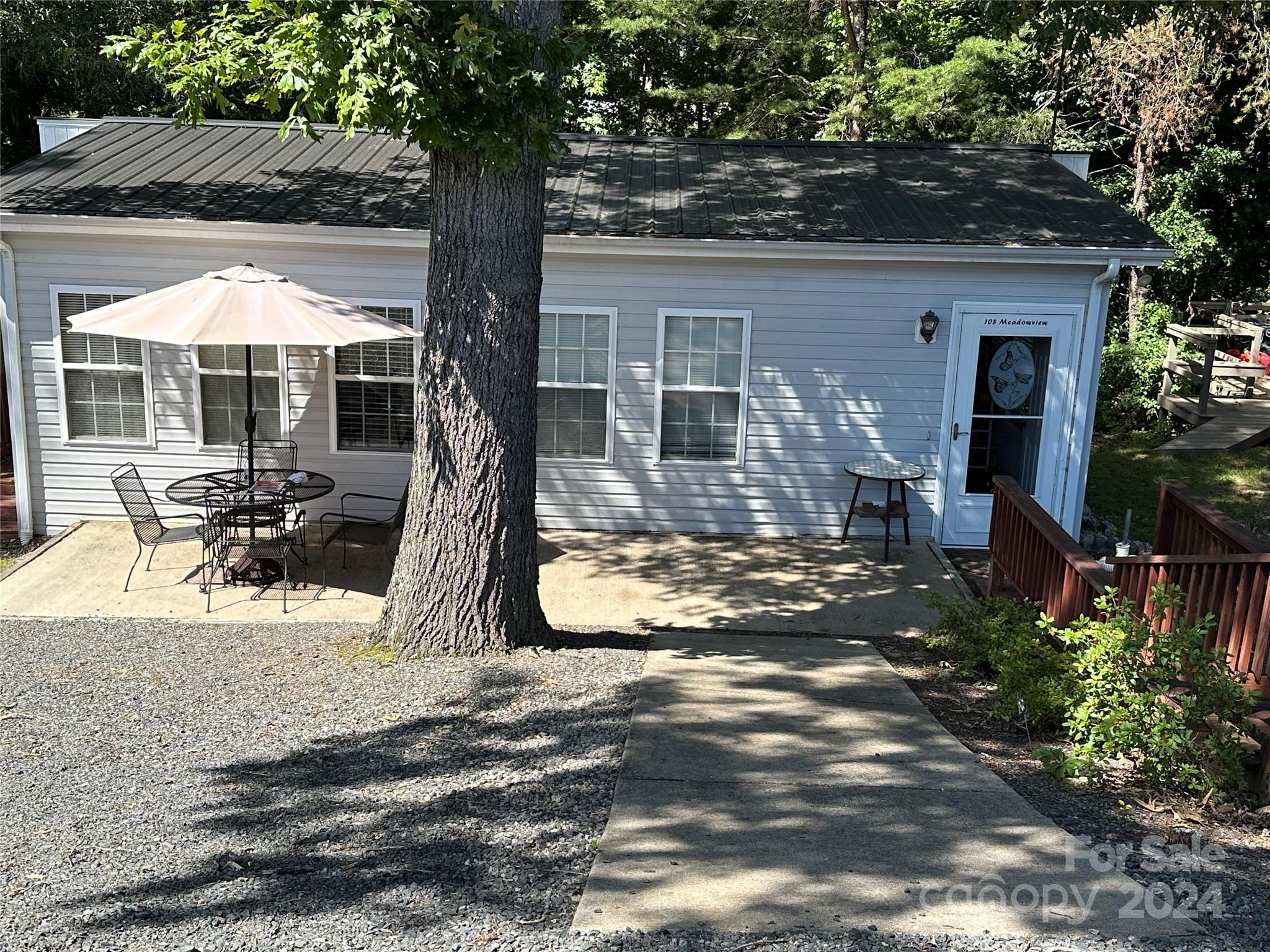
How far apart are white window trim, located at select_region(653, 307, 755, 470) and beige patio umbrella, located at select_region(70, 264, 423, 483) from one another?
8.68 ft

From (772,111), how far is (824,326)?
1174 cm

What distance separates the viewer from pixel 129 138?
11.9 metres

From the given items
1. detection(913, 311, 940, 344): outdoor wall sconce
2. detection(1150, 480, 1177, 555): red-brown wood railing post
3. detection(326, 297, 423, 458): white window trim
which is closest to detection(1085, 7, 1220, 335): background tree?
detection(913, 311, 940, 344): outdoor wall sconce

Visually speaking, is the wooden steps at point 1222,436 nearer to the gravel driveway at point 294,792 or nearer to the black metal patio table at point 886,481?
the black metal patio table at point 886,481

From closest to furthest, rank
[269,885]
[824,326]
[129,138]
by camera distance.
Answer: [269,885], [824,326], [129,138]

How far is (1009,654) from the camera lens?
19.8 feet

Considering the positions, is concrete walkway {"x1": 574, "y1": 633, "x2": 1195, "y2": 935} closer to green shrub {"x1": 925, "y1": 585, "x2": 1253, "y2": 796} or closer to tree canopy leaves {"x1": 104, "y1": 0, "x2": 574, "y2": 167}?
green shrub {"x1": 925, "y1": 585, "x2": 1253, "y2": 796}

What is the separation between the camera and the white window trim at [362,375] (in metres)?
10.3

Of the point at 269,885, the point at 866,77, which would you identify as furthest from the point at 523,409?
the point at 866,77

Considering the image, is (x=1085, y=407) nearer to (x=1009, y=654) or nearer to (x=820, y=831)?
(x=1009, y=654)

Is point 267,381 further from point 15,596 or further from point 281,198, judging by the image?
point 15,596

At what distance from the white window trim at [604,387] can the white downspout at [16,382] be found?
4839mm

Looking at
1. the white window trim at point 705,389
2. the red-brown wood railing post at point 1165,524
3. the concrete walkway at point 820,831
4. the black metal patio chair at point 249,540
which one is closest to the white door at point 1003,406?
the white window trim at point 705,389

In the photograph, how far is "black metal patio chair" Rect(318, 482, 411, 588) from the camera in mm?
9656
